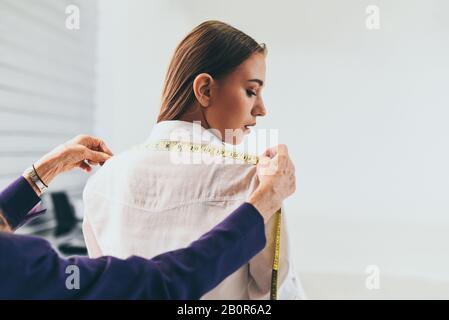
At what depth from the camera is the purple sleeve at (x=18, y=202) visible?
3.29 feet

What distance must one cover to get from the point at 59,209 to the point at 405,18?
230cm

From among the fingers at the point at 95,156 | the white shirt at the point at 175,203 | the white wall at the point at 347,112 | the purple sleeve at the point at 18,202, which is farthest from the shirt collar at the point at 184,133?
the white wall at the point at 347,112

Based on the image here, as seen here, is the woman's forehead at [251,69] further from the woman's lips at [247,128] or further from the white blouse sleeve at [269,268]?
the white blouse sleeve at [269,268]

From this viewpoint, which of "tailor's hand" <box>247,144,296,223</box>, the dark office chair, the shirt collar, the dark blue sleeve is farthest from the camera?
the dark office chair

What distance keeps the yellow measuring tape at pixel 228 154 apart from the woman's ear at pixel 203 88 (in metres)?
0.10

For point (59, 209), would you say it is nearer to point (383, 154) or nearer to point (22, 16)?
point (22, 16)

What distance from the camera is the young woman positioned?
0.86m

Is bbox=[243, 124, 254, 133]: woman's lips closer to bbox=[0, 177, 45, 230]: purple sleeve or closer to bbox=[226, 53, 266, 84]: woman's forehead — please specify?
bbox=[226, 53, 266, 84]: woman's forehead

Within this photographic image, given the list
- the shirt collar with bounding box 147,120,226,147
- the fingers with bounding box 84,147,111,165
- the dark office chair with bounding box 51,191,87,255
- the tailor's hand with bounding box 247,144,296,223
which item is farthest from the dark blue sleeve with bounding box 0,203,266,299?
the dark office chair with bounding box 51,191,87,255

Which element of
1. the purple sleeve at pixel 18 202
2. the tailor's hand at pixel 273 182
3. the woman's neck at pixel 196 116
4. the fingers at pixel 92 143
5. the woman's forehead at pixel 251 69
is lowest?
the purple sleeve at pixel 18 202

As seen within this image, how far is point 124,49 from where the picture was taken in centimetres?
258

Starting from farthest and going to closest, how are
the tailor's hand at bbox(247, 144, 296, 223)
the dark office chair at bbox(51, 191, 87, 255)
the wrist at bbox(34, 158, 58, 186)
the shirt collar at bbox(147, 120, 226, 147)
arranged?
the dark office chair at bbox(51, 191, 87, 255)
the wrist at bbox(34, 158, 58, 186)
the shirt collar at bbox(147, 120, 226, 147)
the tailor's hand at bbox(247, 144, 296, 223)
